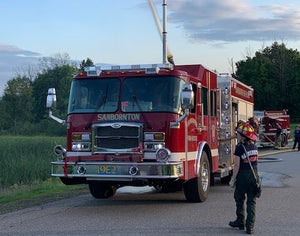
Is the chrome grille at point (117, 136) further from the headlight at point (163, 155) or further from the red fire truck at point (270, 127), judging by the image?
the red fire truck at point (270, 127)

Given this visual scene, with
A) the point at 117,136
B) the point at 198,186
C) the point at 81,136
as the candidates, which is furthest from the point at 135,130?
the point at 198,186

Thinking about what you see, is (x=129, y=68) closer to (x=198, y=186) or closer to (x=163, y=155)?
(x=163, y=155)

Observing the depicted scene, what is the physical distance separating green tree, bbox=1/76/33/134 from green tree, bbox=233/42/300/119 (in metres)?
36.2

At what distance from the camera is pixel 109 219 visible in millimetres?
8398

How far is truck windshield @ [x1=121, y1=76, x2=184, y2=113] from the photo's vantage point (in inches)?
360

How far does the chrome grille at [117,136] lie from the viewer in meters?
9.01

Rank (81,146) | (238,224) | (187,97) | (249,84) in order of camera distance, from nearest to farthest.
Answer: (238,224) → (187,97) → (81,146) → (249,84)

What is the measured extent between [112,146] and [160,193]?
2.93 meters

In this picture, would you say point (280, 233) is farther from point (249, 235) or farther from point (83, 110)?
point (83, 110)

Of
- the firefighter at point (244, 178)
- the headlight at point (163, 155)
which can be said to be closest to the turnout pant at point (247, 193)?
the firefighter at point (244, 178)

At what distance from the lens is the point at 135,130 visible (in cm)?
902

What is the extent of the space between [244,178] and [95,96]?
141 inches

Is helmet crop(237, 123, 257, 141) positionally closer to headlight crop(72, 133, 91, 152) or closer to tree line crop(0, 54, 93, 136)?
headlight crop(72, 133, 91, 152)

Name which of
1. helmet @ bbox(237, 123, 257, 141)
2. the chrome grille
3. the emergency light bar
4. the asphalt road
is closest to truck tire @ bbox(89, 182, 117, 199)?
the asphalt road
